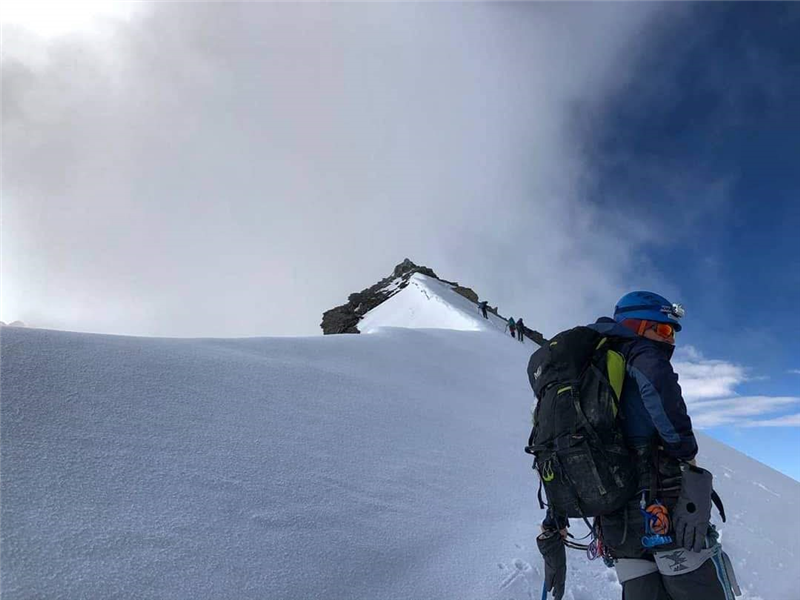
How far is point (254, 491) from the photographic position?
3857 millimetres

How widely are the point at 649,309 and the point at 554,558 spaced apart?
176cm

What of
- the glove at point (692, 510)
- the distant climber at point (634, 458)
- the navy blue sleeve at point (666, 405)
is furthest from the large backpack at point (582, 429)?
the glove at point (692, 510)

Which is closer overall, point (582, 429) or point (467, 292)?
point (582, 429)

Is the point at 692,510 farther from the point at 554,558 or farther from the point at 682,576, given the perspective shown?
the point at 554,558

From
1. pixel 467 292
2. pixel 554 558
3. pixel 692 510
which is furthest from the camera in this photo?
pixel 467 292

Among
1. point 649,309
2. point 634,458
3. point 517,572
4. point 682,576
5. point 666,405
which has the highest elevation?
point 649,309

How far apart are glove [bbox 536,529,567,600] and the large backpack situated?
0.93 feet

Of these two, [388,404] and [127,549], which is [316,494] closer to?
[127,549]

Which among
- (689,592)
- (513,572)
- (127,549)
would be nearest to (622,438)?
(689,592)

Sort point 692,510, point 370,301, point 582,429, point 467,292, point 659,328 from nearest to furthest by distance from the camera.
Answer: point 692,510 < point 582,429 < point 659,328 < point 370,301 < point 467,292

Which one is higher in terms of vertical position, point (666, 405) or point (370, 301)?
point (370, 301)

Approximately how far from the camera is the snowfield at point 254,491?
2.88 m

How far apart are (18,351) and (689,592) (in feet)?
18.9

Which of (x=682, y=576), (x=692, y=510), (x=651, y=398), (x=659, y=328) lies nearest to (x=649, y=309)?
(x=659, y=328)
